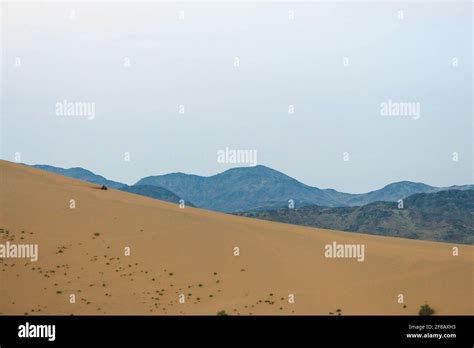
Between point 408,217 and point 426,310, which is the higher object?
point 408,217

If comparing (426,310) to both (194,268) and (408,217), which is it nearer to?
(194,268)

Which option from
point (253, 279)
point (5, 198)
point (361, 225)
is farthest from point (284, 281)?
point (361, 225)

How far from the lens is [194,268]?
2667cm

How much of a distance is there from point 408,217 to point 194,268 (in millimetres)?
136311

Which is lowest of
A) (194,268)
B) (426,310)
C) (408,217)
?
(426,310)

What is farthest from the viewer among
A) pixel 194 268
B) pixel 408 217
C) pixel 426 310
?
pixel 408 217

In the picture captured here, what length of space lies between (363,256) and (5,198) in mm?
19619

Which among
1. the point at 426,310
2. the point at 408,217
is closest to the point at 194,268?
the point at 426,310

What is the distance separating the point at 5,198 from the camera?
32.8 metres

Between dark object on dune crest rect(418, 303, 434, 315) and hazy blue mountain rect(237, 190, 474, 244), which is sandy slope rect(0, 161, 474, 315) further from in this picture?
hazy blue mountain rect(237, 190, 474, 244)

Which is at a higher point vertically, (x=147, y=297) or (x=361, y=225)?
(x=361, y=225)

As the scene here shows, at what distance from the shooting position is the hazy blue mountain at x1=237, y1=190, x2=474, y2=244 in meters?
144

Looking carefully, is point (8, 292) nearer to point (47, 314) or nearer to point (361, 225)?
point (47, 314)

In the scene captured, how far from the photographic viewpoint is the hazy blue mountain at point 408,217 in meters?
144
